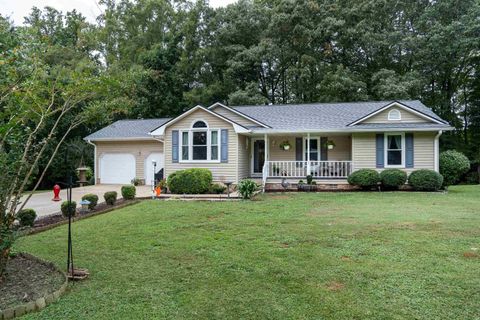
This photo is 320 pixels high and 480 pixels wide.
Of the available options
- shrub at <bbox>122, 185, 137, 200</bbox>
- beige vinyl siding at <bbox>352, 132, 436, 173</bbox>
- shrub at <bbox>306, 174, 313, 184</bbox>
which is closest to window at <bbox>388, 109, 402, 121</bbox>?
beige vinyl siding at <bbox>352, 132, 436, 173</bbox>

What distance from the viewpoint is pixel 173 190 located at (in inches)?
569

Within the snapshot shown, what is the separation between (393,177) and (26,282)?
1330 cm

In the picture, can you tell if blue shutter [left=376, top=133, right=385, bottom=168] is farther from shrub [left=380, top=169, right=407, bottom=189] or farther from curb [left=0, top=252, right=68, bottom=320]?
curb [left=0, top=252, right=68, bottom=320]

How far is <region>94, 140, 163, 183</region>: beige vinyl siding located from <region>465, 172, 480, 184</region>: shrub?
1966 cm

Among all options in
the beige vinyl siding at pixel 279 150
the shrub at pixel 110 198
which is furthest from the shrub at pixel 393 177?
the shrub at pixel 110 198

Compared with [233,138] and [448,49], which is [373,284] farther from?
[448,49]

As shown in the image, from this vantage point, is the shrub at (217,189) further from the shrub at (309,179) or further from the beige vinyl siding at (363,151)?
the beige vinyl siding at (363,151)

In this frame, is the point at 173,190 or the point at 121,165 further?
the point at 121,165

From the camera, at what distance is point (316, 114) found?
18.0m

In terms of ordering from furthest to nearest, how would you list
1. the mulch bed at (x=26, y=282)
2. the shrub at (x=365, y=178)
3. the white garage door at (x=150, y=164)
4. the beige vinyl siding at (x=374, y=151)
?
the white garage door at (x=150, y=164), the beige vinyl siding at (x=374, y=151), the shrub at (x=365, y=178), the mulch bed at (x=26, y=282)

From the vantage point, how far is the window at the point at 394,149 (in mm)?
14959

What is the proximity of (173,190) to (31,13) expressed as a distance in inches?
1076

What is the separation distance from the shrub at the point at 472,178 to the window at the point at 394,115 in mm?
10809

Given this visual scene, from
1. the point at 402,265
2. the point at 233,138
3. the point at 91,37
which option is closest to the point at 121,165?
the point at 233,138
